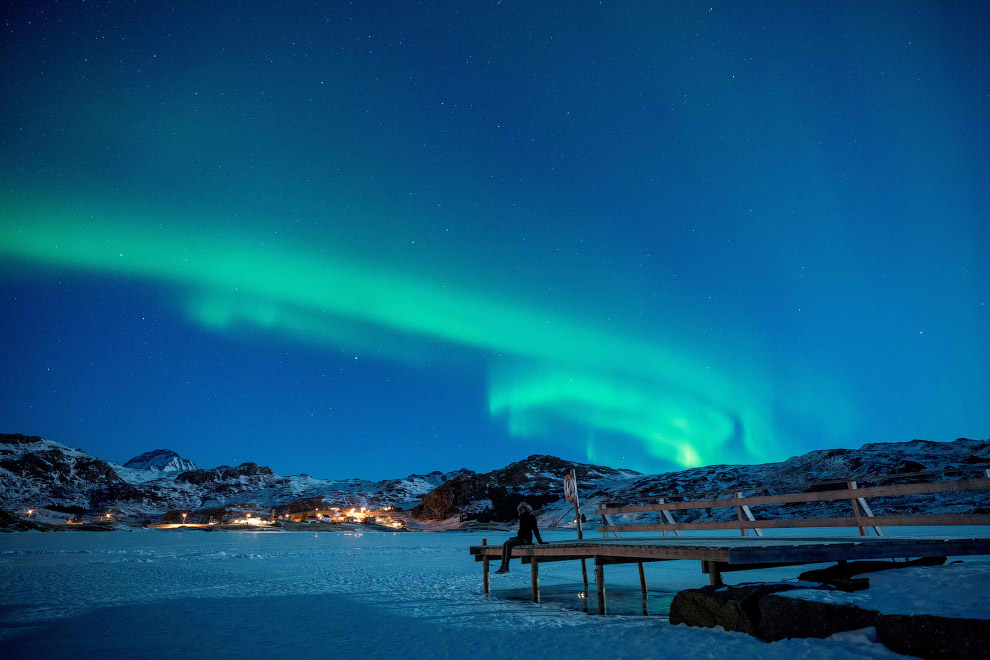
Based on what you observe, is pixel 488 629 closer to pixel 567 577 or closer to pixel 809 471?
pixel 567 577

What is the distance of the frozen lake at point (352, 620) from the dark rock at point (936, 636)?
0.24 metres

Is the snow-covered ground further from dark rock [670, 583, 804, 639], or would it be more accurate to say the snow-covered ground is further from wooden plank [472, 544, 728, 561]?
wooden plank [472, 544, 728, 561]

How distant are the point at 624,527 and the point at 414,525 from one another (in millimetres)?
177891

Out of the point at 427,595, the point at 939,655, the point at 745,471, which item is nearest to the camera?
the point at 939,655

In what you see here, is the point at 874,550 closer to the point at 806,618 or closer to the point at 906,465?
the point at 806,618

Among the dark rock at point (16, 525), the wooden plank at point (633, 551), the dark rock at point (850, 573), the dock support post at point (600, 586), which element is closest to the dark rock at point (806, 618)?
the dark rock at point (850, 573)

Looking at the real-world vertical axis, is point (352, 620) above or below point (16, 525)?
below

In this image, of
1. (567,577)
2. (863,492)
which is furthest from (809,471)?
(863,492)

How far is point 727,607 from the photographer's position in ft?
33.1

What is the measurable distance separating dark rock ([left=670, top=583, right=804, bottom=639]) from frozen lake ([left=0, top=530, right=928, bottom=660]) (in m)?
0.25

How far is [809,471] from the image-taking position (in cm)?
13038

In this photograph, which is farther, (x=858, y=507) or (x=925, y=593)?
(x=858, y=507)

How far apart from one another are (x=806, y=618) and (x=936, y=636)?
6.30 feet

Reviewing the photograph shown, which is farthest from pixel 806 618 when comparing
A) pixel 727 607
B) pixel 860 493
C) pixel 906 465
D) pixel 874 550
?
pixel 906 465
